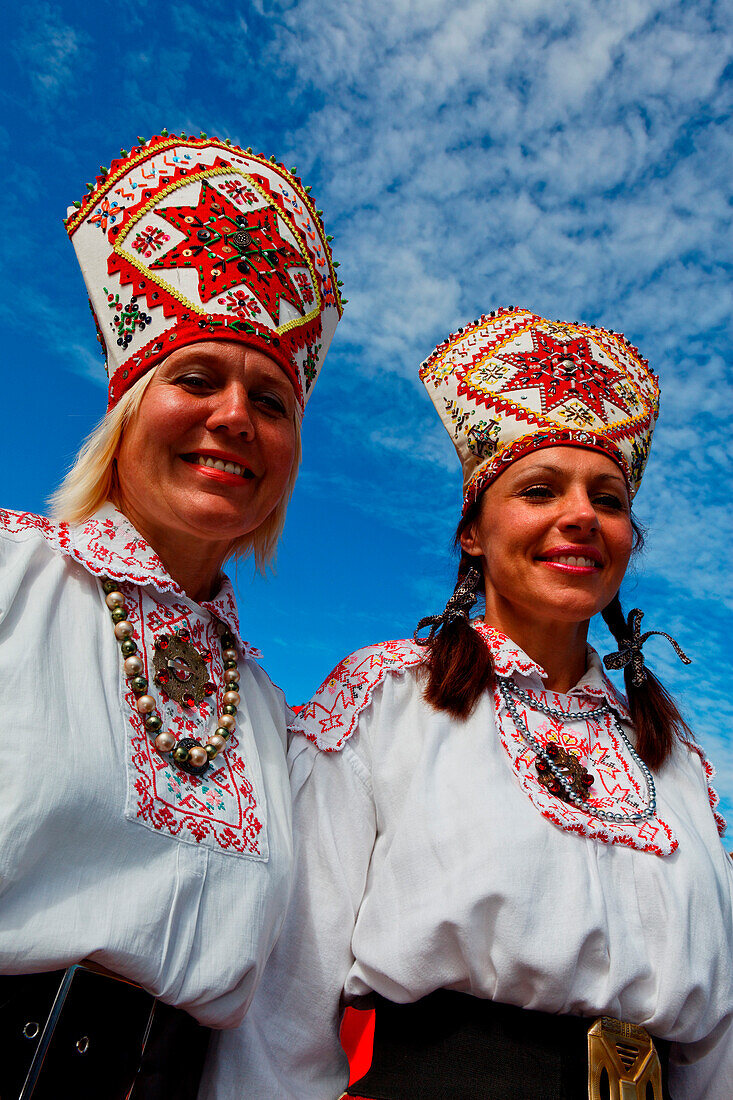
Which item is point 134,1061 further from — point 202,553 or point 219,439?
point 219,439

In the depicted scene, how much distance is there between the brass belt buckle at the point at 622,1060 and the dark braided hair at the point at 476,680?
773mm

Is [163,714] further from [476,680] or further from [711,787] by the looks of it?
[711,787]

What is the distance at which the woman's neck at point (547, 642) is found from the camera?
2.64m

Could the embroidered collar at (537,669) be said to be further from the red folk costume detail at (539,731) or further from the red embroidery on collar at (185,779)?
the red embroidery on collar at (185,779)

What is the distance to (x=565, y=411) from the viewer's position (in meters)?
2.71

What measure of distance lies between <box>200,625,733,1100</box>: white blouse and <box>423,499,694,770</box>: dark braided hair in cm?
6

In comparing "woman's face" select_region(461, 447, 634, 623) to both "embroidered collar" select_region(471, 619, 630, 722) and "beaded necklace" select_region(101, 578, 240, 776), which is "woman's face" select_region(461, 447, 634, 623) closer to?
"embroidered collar" select_region(471, 619, 630, 722)

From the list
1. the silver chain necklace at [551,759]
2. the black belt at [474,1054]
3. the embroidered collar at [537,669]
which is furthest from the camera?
the embroidered collar at [537,669]

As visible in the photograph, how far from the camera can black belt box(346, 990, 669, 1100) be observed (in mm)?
1886

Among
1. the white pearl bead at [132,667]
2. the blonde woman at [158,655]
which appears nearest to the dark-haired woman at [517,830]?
the blonde woman at [158,655]

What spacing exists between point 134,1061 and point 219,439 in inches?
50.3

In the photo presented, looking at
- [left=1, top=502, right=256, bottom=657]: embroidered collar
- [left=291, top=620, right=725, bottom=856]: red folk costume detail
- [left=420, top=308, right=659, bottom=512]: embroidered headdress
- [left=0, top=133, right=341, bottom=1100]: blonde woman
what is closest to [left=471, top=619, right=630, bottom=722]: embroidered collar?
[left=291, top=620, right=725, bottom=856]: red folk costume detail

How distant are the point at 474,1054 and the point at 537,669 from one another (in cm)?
100

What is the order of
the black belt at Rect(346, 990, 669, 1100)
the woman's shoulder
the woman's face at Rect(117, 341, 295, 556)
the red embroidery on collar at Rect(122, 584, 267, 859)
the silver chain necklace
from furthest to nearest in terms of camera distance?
the woman's shoulder → the silver chain necklace → the woman's face at Rect(117, 341, 295, 556) → the black belt at Rect(346, 990, 669, 1100) → the red embroidery on collar at Rect(122, 584, 267, 859)
